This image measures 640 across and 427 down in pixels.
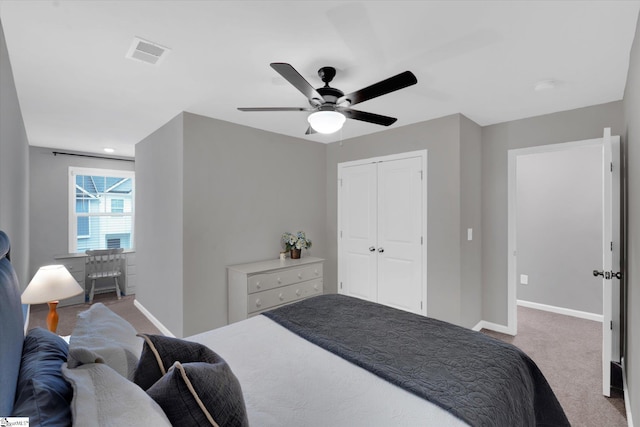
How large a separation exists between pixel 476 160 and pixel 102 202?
20.1 feet

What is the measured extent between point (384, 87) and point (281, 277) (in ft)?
7.62

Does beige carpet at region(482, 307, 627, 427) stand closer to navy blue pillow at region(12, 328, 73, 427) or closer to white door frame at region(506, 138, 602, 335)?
white door frame at region(506, 138, 602, 335)

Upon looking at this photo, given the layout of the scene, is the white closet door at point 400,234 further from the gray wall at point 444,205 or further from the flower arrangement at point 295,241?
the flower arrangement at point 295,241

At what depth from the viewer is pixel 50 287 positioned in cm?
199

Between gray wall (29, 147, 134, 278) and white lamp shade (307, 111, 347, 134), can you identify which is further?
gray wall (29, 147, 134, 278)

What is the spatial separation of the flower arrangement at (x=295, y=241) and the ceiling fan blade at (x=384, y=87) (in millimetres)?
2177

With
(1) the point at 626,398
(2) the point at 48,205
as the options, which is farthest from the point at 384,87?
(2) the point at 48,205

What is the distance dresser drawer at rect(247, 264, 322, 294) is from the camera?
10.4 ft

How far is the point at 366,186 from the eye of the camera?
4105mm

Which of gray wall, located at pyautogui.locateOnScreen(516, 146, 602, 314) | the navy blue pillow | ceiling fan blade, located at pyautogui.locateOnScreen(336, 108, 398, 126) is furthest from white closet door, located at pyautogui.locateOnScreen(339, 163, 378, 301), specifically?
the navy blue pillow

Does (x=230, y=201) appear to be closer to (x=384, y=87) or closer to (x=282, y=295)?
(x=282, y=295)

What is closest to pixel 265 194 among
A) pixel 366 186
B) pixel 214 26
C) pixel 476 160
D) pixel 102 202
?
pixel 366 186

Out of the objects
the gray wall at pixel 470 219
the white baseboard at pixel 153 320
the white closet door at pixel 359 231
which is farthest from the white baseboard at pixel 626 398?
the white baseboard at pixel 153 320

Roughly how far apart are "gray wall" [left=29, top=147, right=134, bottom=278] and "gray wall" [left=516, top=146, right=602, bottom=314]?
698cm
